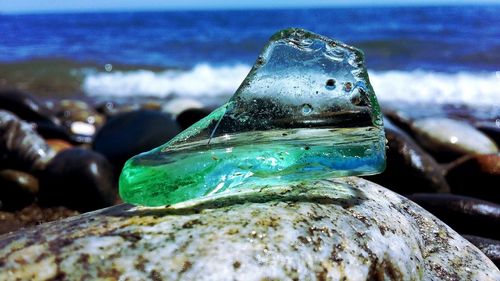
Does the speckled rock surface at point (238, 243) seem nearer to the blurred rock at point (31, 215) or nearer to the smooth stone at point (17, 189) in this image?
the blurred rock at point (31, 215)

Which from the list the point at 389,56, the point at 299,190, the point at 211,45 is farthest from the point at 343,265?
the point at 211,45

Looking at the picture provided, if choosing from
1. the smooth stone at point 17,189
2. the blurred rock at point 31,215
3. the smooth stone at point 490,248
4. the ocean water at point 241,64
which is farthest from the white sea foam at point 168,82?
the smooth stone at point 490,248

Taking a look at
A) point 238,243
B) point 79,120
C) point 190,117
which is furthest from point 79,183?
point 79,120

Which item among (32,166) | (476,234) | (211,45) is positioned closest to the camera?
(476,234)

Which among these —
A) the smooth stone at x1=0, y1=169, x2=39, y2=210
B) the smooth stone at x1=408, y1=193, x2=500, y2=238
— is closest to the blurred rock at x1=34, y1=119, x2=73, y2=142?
the smooth stone at x1=0, y1=169, x2=39, y2=210

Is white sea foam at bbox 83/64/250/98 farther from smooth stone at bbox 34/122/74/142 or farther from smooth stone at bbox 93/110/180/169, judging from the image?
smooth stone at bbox 93/110/180/169

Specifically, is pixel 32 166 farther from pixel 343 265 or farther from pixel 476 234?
pixel 343 265

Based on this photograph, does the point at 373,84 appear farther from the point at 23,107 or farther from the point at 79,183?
the point at 79,183
